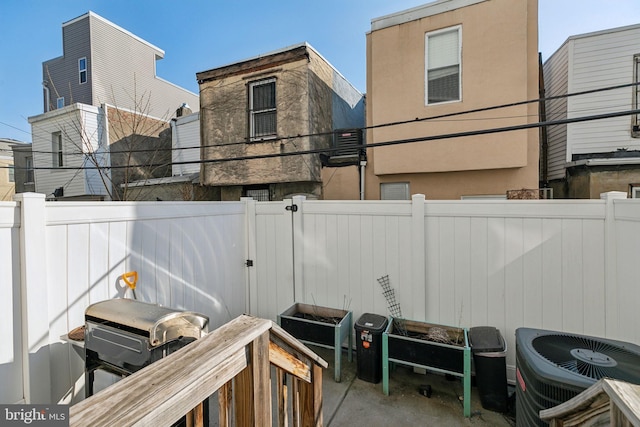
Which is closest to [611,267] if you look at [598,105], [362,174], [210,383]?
[210,383]

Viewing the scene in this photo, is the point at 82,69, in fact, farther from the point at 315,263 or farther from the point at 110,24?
the point at 315,263

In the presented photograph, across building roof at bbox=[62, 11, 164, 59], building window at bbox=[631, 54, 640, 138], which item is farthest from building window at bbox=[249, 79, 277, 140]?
building roof at bbox=[62, 11, 164, 59]

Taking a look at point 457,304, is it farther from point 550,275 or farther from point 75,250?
point 75,250

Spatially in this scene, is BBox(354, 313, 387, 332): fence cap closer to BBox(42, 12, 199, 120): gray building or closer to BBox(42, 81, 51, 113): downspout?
BBox(42, 12, 199, 120): gray building

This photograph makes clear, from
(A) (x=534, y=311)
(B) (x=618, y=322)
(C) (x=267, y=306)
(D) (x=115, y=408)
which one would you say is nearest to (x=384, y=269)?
(A) (x=534, y=311)

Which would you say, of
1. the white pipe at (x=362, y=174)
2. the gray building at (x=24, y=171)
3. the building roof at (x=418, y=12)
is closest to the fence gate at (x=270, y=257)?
the white pipe at (x=362, y=174)

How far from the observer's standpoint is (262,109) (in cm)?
727

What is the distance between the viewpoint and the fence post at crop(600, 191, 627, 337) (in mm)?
3043

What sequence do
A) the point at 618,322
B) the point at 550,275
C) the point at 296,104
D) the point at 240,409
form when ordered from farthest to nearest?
1. the point at 296,104
2. the point at 550,275
3. the point at 618,322
4. the point at 240,409

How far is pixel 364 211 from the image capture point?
4.26 m

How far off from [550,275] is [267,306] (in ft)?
12.9

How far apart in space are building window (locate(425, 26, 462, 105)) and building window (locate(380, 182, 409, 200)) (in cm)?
170

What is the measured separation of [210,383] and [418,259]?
3373mm

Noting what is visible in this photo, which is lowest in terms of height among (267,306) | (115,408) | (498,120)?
(267,306)
